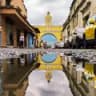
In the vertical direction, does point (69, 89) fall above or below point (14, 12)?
below

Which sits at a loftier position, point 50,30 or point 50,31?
point 50,30

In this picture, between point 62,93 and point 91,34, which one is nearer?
point 62,93

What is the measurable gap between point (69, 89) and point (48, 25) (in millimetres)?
93830

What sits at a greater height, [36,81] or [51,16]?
[51,16]

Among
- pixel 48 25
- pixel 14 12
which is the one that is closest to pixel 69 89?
A: pixel 14 12

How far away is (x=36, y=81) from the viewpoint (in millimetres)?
5312

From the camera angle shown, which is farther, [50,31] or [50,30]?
[50,30]

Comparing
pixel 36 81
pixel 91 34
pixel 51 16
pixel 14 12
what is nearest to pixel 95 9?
pixel 14 12

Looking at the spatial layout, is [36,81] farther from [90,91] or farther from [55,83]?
[90,91]

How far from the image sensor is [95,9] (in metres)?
38.8

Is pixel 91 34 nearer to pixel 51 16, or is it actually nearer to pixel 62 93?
pixel 62 93

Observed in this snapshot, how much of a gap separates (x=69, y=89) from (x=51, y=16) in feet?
347

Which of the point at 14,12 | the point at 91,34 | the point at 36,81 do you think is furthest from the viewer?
the point at 14,12

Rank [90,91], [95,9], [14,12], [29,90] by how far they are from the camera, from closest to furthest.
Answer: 1. [90,91]
2. [29,90]
3. [14,12]
4. [95,9]
